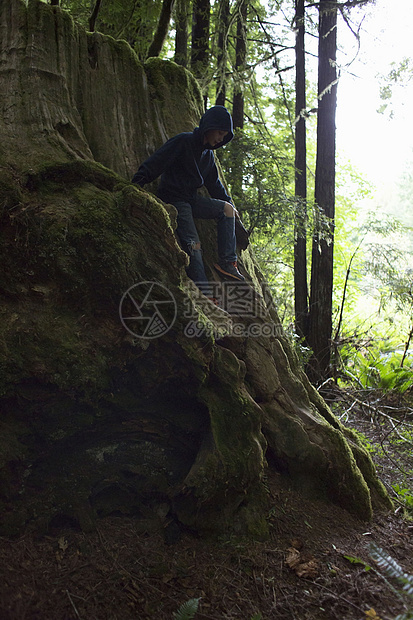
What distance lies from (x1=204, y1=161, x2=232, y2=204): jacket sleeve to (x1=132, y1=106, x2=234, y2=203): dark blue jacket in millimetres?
174

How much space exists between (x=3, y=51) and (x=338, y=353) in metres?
8.30

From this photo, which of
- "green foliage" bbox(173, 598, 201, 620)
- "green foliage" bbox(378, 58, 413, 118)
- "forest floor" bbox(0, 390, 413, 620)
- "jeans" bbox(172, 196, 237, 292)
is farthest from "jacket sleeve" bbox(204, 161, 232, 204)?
"green foliage" bbox(378, 58, 413, 118)

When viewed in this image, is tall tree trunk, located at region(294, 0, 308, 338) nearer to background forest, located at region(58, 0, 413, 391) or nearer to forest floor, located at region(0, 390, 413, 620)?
background forest, located at region(58, 0, 413, 391)

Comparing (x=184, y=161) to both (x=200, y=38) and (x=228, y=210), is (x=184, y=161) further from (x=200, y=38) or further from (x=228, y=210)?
(x=200, y=38)

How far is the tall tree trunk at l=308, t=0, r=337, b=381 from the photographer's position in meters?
9.52

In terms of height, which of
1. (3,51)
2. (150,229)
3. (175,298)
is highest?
(3,51)

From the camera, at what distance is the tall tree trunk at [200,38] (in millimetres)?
8461

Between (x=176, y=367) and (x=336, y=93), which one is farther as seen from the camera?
(x=336, y=93)

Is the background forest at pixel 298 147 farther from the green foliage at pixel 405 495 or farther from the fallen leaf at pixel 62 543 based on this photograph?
the fallen leaf at pixel 62 543

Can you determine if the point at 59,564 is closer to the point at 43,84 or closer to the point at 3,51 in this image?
the point at 43,84

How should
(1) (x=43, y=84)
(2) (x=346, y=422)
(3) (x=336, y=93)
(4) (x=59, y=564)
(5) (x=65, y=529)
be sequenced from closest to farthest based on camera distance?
(4) (x=59, y=564) < (5) (x=65, y=529) < (1) (x=43, y=84) < (2) (x=346, y=422) < (3) (x=336, y=93)

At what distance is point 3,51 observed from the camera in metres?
4.54

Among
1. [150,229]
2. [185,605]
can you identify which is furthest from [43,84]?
[185,605]

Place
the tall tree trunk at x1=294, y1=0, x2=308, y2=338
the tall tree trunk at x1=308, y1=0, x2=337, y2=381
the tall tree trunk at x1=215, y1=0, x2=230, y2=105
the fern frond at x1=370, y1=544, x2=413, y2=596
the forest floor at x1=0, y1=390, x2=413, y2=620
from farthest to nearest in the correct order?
the tall tree trunk at x1=294, y1=0, x2=308, y2=338, the tall tree trunk at x1=308, y1=0, x2=337, y2=381, the tall tree trunk at x1=215, y1=0, x2=230, y2=105, the forest floor at x1=0, y1=390, x2=413, y2=620, the fern frond at x1=370, y1=544, x2=413, y2=596
